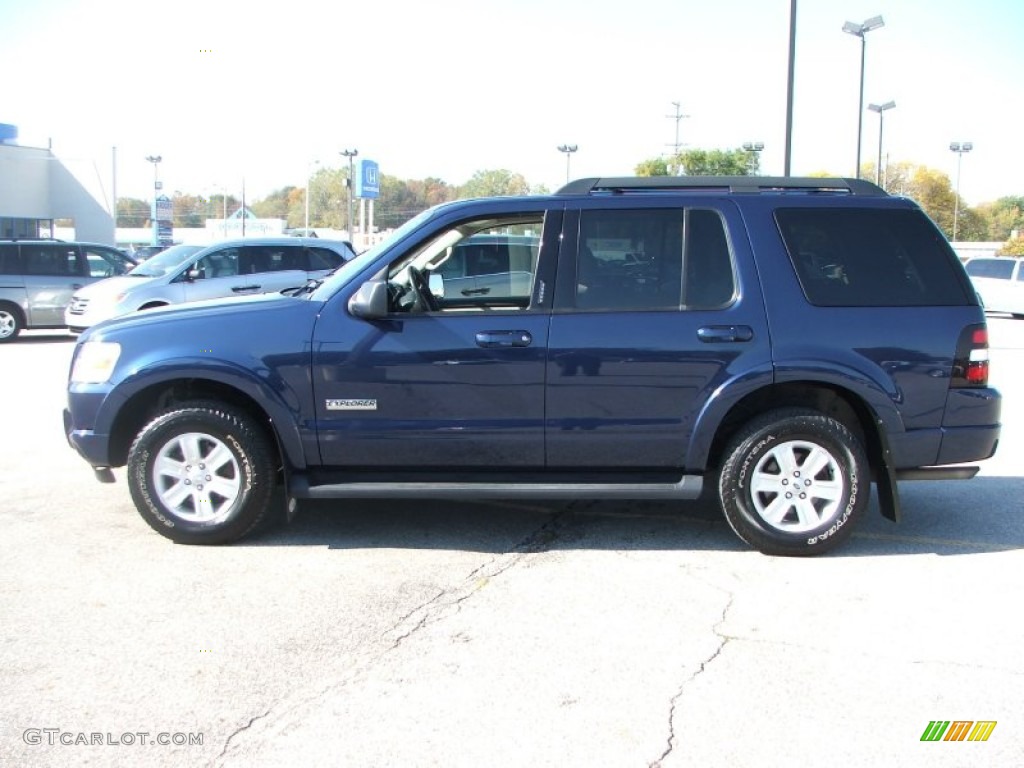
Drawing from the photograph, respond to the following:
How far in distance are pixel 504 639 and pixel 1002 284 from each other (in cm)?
2482

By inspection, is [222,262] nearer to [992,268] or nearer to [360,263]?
[360,263]

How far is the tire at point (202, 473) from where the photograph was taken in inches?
205

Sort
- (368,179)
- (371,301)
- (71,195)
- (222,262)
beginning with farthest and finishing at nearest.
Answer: (71,195) → (368,179) → (222,262) → (371,301)

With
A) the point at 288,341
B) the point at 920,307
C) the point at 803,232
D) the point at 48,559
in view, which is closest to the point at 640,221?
the point at 803,232

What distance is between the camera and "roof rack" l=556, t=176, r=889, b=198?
550 centimetres

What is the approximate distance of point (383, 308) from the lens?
509 cm

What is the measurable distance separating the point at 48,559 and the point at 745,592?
3620mm

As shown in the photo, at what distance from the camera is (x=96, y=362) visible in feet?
17.6

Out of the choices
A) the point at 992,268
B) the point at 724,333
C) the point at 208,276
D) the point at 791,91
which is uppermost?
the point at 791,91

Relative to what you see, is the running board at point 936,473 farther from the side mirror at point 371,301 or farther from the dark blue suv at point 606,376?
the side mirror at point 371,301

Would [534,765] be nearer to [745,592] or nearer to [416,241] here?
[745,592]

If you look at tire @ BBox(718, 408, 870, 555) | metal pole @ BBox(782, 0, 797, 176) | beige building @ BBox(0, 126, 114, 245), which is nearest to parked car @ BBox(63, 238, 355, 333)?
metal pole @ BBox(782, 0, 797, 176)

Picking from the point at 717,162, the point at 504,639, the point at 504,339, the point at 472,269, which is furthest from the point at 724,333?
the point at 717,162

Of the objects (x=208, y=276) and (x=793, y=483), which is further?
(x=208, y=276)
